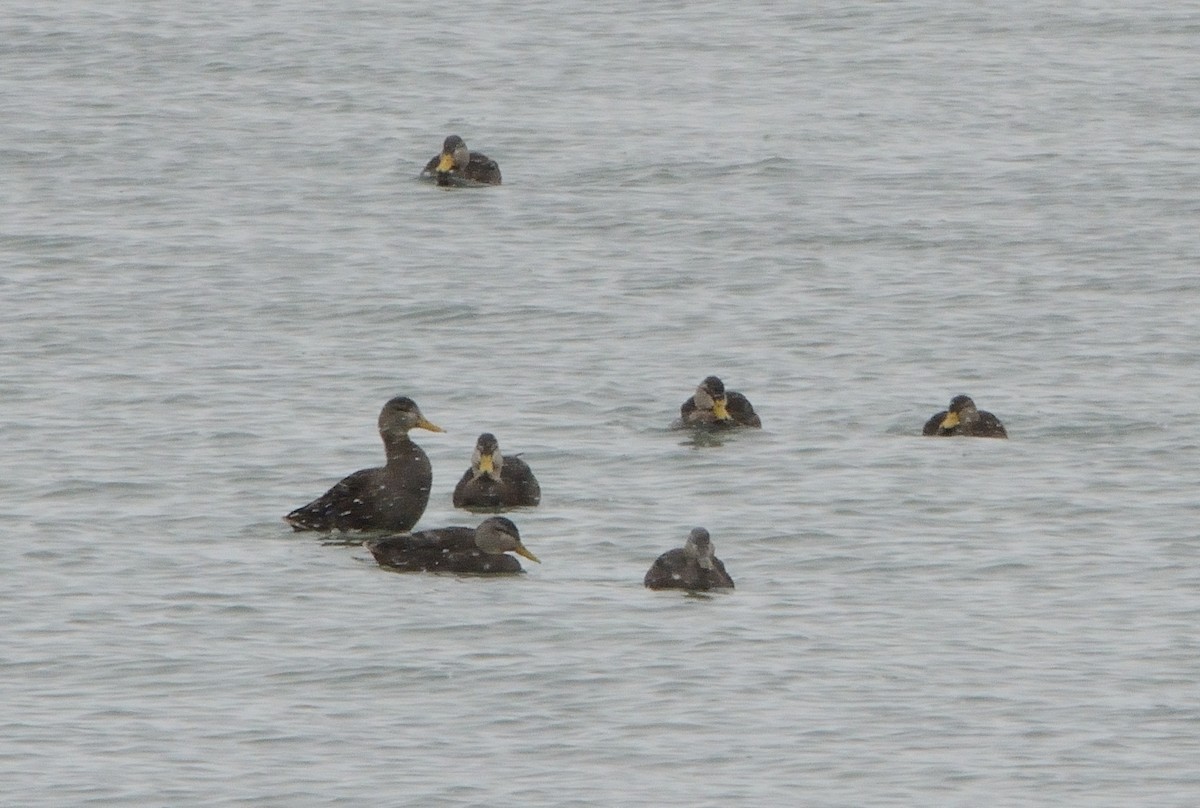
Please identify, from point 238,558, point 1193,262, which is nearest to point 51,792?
point 238,558

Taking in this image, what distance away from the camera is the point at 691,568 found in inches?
639

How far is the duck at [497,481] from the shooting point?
18.6m

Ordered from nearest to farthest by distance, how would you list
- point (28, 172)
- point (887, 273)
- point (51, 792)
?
point (51, 792)
point (887, 273)
point (28, 172)

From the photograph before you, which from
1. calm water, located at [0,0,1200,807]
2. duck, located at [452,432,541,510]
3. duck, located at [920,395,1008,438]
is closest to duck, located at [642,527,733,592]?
calm water, located at [0,0,1200,807]

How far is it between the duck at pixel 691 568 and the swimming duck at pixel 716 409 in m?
4.33

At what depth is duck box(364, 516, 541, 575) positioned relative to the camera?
667 inches

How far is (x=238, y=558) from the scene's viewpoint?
1722cm

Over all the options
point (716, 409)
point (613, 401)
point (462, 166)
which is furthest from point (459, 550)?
point (462, 166)

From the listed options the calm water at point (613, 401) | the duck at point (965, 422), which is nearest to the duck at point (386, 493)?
the calm water at point (613, 401)

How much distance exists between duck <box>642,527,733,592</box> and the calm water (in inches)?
9.6

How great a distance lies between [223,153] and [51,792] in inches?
895

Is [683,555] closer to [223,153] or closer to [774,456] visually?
[774,456]

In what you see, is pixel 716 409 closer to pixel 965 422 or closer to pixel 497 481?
pixel 965 422

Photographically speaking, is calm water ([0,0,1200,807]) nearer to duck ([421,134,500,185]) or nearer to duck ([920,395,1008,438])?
duck ([920,395,1008,438])
